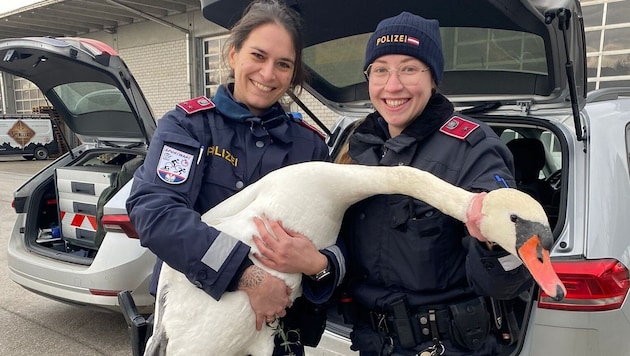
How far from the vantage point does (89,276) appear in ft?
10.7

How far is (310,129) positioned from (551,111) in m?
1.34

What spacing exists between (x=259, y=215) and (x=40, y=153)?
73.0 feet

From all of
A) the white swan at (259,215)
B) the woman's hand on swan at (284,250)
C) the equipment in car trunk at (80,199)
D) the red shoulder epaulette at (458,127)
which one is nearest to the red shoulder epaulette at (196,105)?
the white swan at (259,215)

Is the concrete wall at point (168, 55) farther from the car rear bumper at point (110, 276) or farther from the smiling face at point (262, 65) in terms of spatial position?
the smiling face at point (262, 65)

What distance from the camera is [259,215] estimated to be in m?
1.37

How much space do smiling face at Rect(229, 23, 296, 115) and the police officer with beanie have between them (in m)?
0.30

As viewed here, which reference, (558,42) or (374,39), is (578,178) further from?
(374,39)

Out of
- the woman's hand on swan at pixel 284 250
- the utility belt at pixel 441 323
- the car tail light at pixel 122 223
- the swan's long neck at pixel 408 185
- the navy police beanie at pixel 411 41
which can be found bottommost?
the car tail light at pixel 122 223

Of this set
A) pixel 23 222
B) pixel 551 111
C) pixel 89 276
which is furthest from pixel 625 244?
pixel 23 222

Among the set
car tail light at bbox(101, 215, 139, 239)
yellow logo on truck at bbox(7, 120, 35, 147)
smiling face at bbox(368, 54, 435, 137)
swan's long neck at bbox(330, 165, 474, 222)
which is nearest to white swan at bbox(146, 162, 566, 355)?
swan's long neck at bbox(330, 165, 474, 222)

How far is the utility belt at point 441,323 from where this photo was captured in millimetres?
1454

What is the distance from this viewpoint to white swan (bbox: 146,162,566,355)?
133 centimetres

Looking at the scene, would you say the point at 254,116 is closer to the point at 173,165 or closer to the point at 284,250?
the point at 173,165

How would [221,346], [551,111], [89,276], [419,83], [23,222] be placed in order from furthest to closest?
[23,222] → [89,276] → [551,111] → [419,83] → [221,346]
